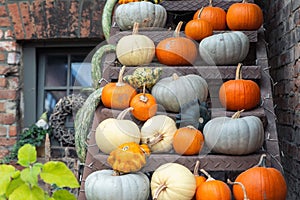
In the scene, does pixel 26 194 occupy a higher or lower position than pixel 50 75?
lower

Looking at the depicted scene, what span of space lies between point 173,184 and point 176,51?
84 cm

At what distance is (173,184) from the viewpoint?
1.65m

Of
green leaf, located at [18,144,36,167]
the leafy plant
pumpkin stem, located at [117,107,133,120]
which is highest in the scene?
pumpkin stem, located at [117,107,133,120]

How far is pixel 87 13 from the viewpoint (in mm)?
3250

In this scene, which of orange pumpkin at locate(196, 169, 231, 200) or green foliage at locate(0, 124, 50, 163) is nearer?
orange pumpkin at locate(196, 169, 231, 200)

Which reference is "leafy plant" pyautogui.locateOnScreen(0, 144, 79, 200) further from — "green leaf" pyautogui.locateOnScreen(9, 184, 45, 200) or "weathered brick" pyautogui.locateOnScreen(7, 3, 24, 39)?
"weathered brick" pyautogui.locateOnScreen(7, 3, 24, 39)

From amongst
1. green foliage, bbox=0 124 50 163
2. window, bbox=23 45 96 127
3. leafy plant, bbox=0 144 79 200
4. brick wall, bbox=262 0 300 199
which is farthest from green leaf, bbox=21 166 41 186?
window, bbox=23 45 96 127

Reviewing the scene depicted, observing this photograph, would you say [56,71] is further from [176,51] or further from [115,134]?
[115,134]

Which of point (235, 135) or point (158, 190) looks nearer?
point (158, 190)

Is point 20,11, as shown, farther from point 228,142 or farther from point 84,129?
point 228,142

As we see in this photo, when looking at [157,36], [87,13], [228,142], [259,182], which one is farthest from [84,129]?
[87,13]

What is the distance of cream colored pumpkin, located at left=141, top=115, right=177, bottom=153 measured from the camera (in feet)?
6.27

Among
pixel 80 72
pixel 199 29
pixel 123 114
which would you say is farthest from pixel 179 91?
pixel 80 72

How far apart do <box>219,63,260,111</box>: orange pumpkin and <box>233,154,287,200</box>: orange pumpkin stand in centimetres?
44
